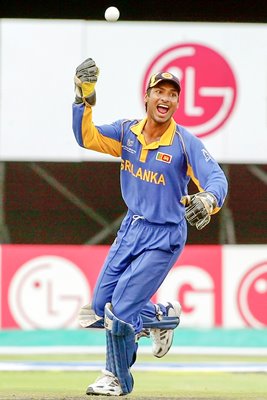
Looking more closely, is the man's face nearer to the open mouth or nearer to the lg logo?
the open mouth

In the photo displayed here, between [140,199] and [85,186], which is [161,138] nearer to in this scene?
[140,199]

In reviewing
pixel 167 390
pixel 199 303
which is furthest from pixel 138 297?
pixel 199 303

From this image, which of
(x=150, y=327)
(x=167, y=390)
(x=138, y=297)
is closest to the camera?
(x=138, y=297)

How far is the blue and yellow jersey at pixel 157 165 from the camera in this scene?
781cm

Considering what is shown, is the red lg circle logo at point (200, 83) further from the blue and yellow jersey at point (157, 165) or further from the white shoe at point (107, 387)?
the white shoe at point (107, 387)

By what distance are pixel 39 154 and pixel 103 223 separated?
3.12 ft

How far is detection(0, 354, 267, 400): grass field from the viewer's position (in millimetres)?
8016

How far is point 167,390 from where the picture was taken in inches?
357

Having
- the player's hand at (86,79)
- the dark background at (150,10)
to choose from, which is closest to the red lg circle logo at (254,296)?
the dark background at (150,10)

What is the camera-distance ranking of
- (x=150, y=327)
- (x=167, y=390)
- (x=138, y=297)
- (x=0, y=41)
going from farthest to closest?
(x=0, y=41), (x=167, y=390), (x=150, y=327), (x=138, y=297)

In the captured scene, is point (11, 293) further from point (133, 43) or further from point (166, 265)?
point (166, 265)

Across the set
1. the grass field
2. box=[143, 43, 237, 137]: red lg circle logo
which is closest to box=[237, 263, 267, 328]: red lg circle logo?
box=[143, 43, 237, 137]: red lg circle logo

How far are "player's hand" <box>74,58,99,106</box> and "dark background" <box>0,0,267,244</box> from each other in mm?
5093

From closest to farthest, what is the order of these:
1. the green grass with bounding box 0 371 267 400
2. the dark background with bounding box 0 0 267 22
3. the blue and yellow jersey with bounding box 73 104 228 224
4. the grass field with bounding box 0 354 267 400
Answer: the blue and yellow jersey with bounding box 73 104 228 224
the grass field with bounding box 0 354 267 400
the green grass with bounding box 0 371 267 400
the dark background with bounding box 0 0 267 22
